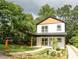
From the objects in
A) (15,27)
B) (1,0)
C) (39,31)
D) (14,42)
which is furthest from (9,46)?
(1,0)

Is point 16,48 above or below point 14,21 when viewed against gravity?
below

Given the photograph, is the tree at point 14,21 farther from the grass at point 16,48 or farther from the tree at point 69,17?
the tree at point 69,17

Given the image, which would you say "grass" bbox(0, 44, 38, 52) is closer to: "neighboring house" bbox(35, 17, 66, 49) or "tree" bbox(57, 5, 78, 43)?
"neighboring house" bbox(35, 17, 66, 49)

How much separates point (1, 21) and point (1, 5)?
0.77ft

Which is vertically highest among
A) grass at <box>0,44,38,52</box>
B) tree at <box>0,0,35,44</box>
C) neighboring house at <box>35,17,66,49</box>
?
tree at <box>0,0,35,44</box>

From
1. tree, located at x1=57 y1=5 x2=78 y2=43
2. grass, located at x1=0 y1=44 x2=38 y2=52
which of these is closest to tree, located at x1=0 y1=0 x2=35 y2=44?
grass, located at x1=0 y1=44 x2=38 y2=52

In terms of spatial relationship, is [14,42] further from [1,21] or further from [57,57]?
[57,57]

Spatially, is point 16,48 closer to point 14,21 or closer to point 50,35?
point 14,21

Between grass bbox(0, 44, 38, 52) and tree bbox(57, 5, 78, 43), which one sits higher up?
tree bbox(57, 5, 78, 43)

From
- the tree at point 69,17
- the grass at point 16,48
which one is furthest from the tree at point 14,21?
the tree at point 69,17

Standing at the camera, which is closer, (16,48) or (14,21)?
(16,48)

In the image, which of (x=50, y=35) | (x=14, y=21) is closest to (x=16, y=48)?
(x=14, y=21)

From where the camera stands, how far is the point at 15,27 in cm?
229

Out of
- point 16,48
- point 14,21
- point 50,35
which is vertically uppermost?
point 14,21
